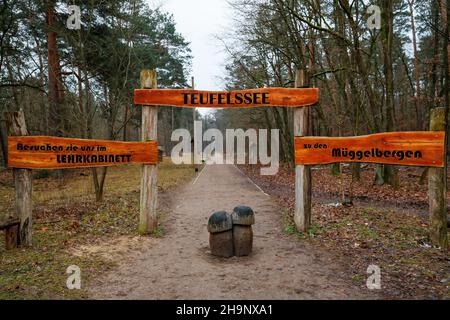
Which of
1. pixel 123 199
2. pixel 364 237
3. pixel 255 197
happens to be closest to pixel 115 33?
pixel 123 199

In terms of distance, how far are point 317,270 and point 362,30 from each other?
14.7 m

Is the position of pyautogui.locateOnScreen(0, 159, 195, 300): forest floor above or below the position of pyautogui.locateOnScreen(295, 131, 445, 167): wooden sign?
below

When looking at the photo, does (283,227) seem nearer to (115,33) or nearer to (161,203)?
(161,203)

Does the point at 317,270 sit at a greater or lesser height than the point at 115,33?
lesser

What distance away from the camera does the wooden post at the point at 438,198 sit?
19.4 ft

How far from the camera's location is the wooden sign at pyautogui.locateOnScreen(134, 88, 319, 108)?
23.5 ft

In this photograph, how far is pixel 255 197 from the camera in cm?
1251

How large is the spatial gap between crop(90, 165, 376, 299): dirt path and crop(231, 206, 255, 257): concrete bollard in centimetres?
16

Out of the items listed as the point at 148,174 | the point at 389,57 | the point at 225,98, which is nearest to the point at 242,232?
the point at 148,174

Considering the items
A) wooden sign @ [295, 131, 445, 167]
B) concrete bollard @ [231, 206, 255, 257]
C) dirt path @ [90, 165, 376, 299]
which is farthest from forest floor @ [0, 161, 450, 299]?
wooden sign @ [295, 131, 445, 167]

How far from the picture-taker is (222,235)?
584 cm

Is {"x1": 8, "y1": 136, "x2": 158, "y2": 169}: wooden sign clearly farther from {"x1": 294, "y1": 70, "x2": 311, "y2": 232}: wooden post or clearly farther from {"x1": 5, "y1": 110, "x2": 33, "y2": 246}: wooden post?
{"x1": 294, "y1": 70, "x2": 311, "y2": 232}: wooden post

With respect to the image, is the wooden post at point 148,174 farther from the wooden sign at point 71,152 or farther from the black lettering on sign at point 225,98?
the black lettering on sign at point 225,98

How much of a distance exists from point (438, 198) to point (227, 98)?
4.67 meters
